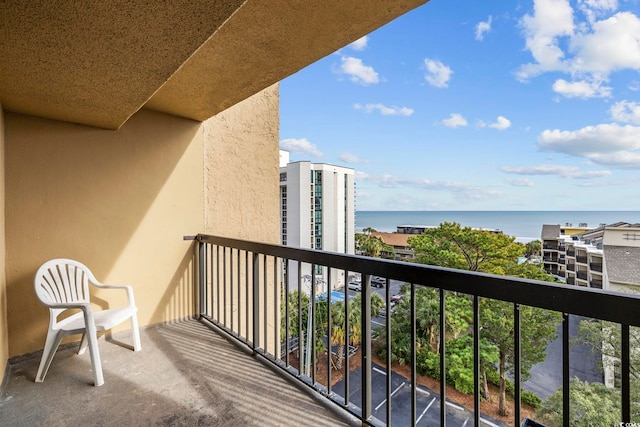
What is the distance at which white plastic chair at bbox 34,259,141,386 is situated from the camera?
2154mm

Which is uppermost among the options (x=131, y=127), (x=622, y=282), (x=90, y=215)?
(x=131, y=127)

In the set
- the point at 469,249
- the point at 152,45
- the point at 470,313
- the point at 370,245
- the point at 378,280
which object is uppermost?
the point at 152,45

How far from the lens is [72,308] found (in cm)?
213

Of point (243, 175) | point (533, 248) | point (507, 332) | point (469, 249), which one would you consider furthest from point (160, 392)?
point (533, 248)

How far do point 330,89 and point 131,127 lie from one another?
21011 millimetres

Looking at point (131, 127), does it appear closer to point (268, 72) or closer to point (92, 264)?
point (92, 264)

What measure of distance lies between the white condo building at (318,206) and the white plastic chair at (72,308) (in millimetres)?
16097

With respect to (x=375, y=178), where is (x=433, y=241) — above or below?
below

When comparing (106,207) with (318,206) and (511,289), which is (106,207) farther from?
(318,206)

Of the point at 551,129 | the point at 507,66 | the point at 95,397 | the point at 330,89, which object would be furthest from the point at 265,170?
the point at 551,129

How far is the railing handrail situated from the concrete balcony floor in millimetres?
964

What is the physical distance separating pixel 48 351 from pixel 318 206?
18.7 m

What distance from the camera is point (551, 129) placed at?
28.2 metres

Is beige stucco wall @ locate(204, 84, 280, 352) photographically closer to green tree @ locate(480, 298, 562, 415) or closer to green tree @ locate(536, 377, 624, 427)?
green tree @ locate(536, 377, 624, 427)
